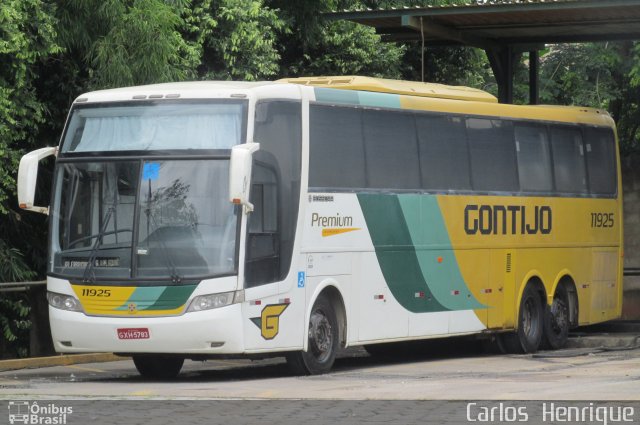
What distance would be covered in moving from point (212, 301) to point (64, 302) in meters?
1.80

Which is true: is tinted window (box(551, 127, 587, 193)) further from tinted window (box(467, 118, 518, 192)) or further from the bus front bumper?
the bus front bumper

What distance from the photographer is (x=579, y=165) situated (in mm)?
23312

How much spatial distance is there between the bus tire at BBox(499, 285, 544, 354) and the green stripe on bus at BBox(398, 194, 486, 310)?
5.02 feet

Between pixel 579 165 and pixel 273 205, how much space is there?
8.08 metres

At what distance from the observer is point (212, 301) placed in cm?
1594

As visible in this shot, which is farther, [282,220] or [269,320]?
[282,220]

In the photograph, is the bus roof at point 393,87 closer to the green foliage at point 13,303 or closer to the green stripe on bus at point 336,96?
the green stripe on bus at point 336,96

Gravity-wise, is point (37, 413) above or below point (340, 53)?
below

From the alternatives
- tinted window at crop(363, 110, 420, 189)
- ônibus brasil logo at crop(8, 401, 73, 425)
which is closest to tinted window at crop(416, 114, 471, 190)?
tinted window at crop(363, 110, 420, 189)

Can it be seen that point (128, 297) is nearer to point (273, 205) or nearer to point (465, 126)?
point (273, 205)

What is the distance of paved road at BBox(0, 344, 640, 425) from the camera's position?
12453 millimetres

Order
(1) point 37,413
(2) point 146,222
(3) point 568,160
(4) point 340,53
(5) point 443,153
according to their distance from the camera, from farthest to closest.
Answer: (4) point 340,53, (3) point 568,160, (5) point 443,153, (2) point 146,222, (1) point 37,413

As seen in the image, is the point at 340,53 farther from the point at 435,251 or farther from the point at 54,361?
the point at 54,361

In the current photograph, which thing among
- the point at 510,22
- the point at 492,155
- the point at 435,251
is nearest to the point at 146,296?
the point at 435,251
